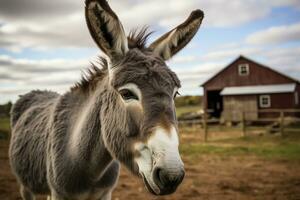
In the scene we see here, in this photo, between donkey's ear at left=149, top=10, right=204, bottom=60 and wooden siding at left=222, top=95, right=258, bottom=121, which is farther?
wooden siding at left=222, top=95, right=258, bottom=121

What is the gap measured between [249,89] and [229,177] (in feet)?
85.1

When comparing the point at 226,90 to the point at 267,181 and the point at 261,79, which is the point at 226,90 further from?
the point at 267,181

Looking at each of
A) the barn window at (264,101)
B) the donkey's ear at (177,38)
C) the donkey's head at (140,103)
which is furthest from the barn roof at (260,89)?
the donkey's head at (140,103)

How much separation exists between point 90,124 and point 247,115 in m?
30.6

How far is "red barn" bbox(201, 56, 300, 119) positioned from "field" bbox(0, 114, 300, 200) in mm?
18560

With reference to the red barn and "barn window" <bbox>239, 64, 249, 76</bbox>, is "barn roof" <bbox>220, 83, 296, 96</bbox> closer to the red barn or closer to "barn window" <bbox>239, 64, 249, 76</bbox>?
the red barn

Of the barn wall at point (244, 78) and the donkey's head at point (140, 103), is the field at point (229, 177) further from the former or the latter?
the barn wall at point (244, 78)

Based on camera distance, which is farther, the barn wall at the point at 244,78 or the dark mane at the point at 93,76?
the barn wall at the point at 244,78

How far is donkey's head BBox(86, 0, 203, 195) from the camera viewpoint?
2.01 meters

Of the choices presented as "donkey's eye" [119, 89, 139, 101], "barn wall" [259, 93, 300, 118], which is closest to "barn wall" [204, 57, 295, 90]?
"barn wall" [259, 93, 300, 118]

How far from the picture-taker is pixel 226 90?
3353 centimetres

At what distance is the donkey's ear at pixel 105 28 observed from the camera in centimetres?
237

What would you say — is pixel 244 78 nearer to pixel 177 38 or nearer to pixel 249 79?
pixel 249 79

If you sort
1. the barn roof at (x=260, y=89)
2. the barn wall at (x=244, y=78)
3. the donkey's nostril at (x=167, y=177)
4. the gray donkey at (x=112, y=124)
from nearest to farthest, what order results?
the donkey's nostril at (x=167, y=177)
the gray donkey at (x=112, y=124)
the barn roof at (x=260, y=89)
the barn wall at (x=244, y=78)
